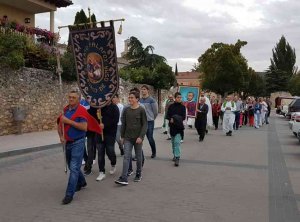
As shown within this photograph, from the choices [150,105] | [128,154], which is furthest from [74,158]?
[150,105]

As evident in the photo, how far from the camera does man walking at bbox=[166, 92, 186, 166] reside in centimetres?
949

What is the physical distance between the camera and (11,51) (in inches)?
560

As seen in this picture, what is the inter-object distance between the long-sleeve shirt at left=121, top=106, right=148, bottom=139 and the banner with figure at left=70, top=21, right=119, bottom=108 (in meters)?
0.64

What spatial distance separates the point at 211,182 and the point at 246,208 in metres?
1.75

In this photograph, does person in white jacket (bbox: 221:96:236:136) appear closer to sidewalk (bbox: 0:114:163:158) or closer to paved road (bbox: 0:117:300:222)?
paved road (bbox: 0:117:300:222)

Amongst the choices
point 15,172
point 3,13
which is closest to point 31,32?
point 3,13

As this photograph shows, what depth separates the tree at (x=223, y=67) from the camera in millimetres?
46656

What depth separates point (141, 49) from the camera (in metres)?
38.7

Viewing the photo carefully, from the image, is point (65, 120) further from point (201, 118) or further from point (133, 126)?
point (201, 118)

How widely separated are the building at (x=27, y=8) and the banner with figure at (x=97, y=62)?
15424 mm

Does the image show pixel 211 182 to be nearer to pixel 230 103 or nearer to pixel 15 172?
pixel 15 172

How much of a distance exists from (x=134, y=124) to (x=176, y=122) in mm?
2109

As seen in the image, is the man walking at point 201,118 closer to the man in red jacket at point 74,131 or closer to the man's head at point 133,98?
the man's head at point 133,98

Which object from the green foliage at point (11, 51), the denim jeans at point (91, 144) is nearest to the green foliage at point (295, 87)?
the green foliage at point (11, 51)
